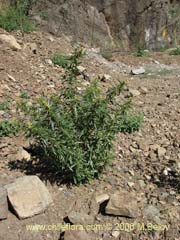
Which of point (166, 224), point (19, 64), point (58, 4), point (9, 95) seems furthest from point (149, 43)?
point (166, 224)

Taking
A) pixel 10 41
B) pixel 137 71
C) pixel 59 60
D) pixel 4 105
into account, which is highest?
pixel 10 41

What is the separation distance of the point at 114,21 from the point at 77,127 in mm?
5420

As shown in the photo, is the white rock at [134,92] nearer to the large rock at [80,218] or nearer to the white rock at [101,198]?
the white rock at [101,198]

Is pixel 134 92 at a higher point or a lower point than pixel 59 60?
lower

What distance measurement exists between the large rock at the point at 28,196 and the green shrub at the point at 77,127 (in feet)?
0.75

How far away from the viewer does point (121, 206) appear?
320 cm

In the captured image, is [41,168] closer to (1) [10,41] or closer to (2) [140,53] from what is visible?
(1) [10,41]

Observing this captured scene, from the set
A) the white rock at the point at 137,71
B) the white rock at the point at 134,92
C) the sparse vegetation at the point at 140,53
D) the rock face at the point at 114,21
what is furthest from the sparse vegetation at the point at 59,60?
the sparse vegetation at the point at 140,53

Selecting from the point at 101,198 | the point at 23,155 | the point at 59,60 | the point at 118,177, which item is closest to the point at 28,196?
the point at 101,198

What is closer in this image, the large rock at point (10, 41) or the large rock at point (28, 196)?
the large rock at point (28, 196)

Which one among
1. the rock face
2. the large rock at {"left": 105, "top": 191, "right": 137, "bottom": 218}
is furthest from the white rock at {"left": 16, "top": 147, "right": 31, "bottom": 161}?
the rock face

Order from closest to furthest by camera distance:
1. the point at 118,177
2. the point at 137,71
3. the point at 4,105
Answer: the point at 118,177, the point at 4,105, the point at 137,71

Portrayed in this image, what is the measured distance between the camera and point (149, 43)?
29.5 ft

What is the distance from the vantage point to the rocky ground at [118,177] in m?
3.12
